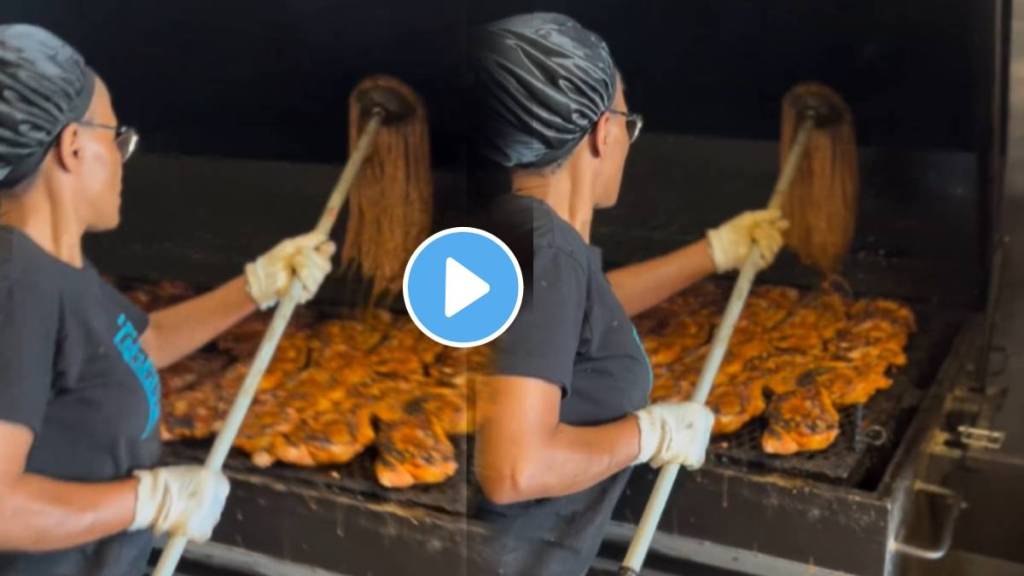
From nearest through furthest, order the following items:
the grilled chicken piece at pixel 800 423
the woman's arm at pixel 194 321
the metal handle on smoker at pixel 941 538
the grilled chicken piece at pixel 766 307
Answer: the woman's arm at pixel 194 321
the metal handle on smoker at pixel 941 538
the grilled chicken piece at pixel 800 423
the grilled chicken piece at pixel 766 307

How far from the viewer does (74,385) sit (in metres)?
0.68

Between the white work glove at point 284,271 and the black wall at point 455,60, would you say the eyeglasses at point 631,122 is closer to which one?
the black wall at point 455,60

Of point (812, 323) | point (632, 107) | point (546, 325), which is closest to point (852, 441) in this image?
point (812, 323)

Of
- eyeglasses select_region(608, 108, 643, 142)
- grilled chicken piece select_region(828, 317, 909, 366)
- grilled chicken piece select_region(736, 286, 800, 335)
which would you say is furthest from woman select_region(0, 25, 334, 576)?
grilled chicken piece select_region(828, 317, 909, 366)

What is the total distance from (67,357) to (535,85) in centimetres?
36

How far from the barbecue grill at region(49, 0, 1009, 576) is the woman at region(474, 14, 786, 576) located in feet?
0.13

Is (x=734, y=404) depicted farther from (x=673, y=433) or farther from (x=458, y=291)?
(x=458, y=291)

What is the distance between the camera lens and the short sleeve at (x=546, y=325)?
0.69 m

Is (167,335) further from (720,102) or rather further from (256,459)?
(720,102)

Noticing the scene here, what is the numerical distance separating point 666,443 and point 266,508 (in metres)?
0.41

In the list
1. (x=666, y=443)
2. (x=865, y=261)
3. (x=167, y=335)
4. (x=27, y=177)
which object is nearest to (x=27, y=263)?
(x=27, y=177)

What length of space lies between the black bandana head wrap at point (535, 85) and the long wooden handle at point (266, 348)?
0.81 feet

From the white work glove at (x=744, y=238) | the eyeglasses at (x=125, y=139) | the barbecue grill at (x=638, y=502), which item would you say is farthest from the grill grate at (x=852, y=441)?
the eyeglasses at (x=125, y=139)

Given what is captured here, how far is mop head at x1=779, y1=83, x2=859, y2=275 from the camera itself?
4.29 ft
